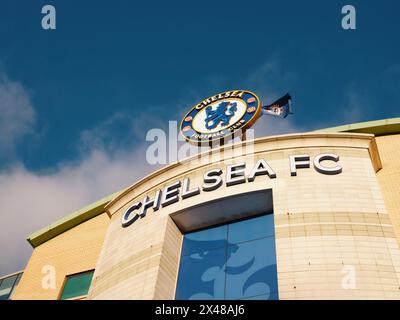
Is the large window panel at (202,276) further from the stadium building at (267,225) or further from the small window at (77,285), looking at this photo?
the small window at (77,285)

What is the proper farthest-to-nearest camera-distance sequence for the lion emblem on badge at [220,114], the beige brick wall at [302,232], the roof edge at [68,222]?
1. the roof edge at [68,222]
2. the lion emblem on badge at [220,114]
3. the beige brick wall at [302,232]

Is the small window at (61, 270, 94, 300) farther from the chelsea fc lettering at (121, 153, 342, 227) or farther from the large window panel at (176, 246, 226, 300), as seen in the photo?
the large window panel at (176, 246, 226, 300)

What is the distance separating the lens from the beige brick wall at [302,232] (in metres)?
14.5

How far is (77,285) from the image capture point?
77.8ft

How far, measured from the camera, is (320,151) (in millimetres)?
19328

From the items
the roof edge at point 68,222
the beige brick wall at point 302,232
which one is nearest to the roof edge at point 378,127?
the beige brick wall at point 302,232

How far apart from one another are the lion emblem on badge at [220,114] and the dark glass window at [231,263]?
7.26 meters

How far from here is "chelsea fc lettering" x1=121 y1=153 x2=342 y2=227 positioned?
737 inches

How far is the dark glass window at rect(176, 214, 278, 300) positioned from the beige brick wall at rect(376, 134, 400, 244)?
4.94m

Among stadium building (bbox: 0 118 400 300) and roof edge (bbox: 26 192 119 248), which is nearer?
stadium building (bbox: 0 118 400 300)

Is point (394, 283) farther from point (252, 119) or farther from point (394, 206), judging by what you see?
point (252, 119)

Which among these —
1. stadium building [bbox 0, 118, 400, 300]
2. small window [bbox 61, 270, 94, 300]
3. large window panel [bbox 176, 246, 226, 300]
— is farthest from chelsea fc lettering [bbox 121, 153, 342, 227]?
small window [bbox 61, 270, 94, 300]
